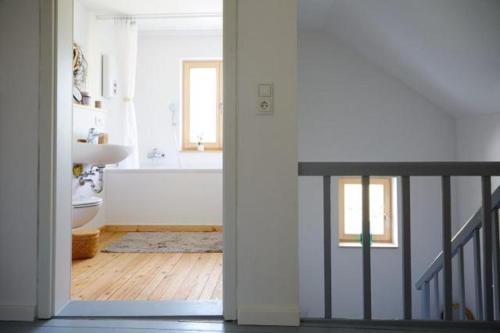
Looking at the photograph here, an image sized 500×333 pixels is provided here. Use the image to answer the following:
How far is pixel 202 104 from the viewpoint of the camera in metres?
4.78

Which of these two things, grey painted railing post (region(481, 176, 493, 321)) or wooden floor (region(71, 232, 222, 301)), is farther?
wooden floor (region(71, 232, 222, 301))

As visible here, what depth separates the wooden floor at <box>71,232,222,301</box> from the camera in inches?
82.2

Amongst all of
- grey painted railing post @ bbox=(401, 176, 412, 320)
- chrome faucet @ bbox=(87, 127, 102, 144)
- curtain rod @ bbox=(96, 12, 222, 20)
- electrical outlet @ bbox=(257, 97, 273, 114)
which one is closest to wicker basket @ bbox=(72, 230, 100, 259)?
chrome faucet @ bbox=(87, 127, 102, 144)

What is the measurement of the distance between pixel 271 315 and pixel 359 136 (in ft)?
9.15

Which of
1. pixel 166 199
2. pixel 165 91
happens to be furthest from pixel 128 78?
pixel 166 199

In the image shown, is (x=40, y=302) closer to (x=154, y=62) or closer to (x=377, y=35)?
(x=377, y=35)

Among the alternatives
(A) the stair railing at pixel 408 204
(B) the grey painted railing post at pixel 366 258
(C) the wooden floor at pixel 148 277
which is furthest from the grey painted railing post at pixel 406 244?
(C) the wooden floor at pixel 148 277

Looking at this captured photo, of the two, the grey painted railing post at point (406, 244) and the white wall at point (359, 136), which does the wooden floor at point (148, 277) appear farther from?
the white wall at point (359, 136)

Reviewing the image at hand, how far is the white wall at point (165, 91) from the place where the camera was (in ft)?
15.3

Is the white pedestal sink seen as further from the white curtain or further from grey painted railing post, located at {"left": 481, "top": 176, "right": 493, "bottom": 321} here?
grey painted railing post, located at {"left": 481, "top": 176, "right": 493, "bottom": 321}

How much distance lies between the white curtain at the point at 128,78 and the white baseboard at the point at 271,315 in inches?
118

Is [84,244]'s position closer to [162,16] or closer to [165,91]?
[165,91]

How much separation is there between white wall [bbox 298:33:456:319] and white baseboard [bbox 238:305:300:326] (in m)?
2.43

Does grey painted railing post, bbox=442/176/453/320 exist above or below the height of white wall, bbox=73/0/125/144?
below
